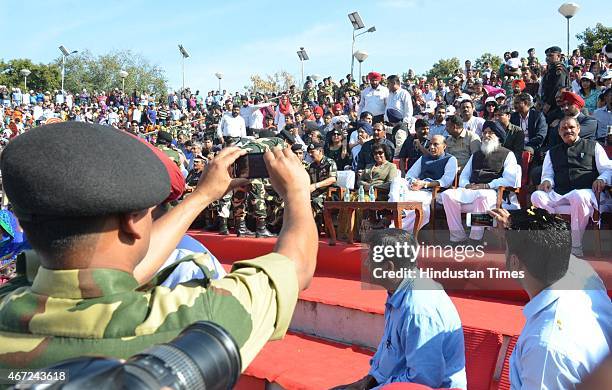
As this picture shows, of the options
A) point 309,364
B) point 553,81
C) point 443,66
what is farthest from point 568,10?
point 443,66

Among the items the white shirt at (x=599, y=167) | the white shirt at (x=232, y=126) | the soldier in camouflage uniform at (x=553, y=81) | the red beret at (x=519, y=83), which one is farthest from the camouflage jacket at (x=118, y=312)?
the white shirt at (x=232, y=126)

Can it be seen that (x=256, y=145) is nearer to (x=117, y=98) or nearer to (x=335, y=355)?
(x=335, y=355)

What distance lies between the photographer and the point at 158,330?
955mm

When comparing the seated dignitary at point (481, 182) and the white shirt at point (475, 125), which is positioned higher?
the white shirt at point (475, 125)

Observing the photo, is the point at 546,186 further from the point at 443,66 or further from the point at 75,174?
the point at 443,66

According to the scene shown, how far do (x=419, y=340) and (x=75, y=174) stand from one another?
2150 mm

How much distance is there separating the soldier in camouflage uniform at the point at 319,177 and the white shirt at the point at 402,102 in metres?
3.41

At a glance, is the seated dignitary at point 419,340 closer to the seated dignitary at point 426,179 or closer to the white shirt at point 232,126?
the seated dignitary at point 426,179

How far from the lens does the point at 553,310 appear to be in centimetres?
212

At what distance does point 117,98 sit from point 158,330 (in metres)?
29.0

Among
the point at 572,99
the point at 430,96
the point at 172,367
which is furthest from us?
the point at 430,96

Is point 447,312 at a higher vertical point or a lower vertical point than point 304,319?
higher

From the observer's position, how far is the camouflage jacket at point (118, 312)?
0.94 metres

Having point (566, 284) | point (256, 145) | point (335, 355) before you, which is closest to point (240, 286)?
point (256, 145)
